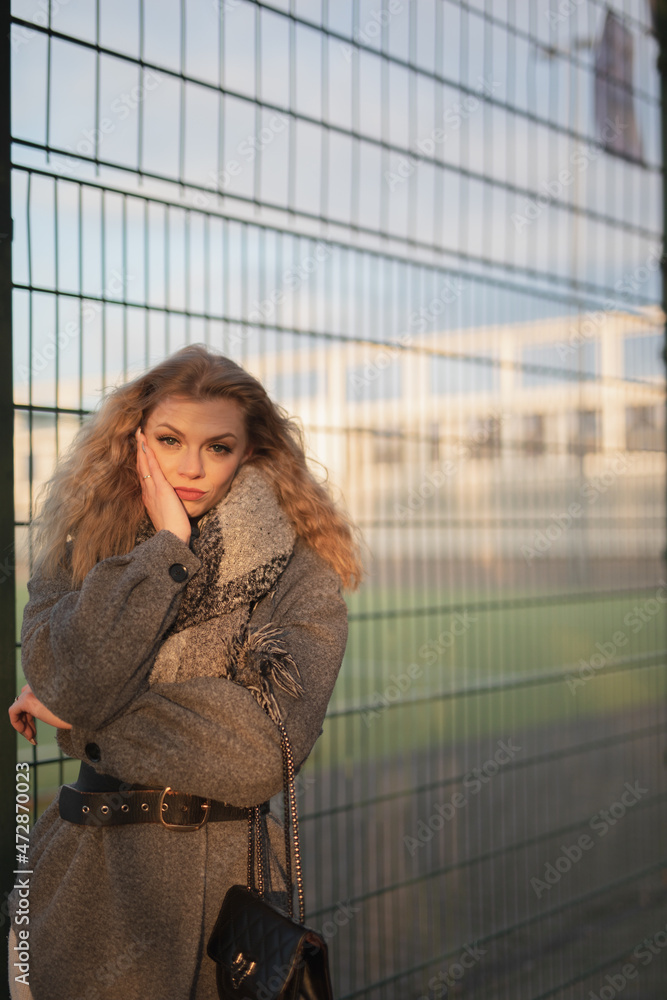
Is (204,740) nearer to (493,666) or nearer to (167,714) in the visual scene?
(167,714)

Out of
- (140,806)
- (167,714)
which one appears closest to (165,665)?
(167,714)

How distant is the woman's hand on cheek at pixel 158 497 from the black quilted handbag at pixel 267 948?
0.40m

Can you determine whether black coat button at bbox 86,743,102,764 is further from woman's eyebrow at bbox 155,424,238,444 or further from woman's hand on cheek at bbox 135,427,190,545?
woman's eyebrow at bbox 155,424,238,444

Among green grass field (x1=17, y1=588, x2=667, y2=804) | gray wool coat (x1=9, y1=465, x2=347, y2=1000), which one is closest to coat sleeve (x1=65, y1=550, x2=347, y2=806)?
gray wool coat (x1=9, y1=465, x2=347, y2=1000)

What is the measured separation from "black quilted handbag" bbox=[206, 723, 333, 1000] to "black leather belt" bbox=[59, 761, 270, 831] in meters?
0.11

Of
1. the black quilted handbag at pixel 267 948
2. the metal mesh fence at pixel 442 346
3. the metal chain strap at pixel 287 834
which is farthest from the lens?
the metal mesh fence at pixel 442 346

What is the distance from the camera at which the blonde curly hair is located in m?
1.79

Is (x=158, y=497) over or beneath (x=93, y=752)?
over

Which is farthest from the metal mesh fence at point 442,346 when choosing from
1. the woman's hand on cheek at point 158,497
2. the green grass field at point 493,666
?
the woman's hand on cheek at point 158,497

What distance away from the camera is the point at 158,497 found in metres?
1.75

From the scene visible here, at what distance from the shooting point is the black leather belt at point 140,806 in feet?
5.49

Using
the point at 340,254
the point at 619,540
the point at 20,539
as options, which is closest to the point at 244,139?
the point at 340,254

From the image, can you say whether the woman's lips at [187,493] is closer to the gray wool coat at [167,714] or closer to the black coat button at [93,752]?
the gray wool coat at [167,714]

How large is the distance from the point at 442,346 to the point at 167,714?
1906 mm
